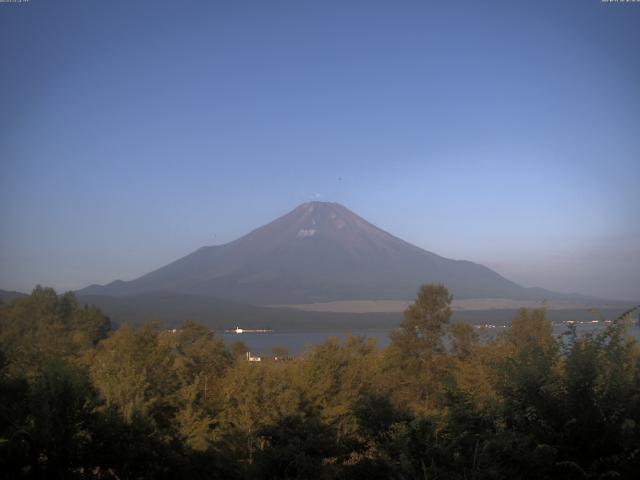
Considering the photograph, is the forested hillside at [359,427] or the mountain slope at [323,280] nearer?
the forested hillside at [359,427]

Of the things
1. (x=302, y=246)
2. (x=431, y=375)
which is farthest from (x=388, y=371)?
(x=302, y=246)

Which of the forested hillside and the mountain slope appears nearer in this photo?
the forested hillside

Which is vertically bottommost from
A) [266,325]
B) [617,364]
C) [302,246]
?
[266,325]

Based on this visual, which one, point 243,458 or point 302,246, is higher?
point 302,246

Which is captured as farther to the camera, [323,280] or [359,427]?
[323,280]

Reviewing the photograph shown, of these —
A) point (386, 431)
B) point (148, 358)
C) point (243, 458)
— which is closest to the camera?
point (386, 431)

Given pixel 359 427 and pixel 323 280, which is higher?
pixel 323 280

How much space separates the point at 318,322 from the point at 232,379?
383 feet

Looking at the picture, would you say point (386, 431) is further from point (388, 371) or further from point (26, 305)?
point (26, 305)

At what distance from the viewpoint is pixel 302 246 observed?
199875 mm

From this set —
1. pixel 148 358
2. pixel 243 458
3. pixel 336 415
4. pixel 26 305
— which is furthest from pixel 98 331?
pixel 243 458

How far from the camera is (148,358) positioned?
21.9 m

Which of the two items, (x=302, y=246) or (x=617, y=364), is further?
(x=302, y=246)

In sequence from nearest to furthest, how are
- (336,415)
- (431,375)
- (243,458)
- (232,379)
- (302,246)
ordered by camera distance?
(243,458), (336,415), (232,379), (431,375), (302,246)
